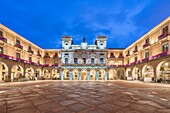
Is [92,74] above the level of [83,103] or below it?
below

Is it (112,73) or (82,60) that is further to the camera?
(112,73)

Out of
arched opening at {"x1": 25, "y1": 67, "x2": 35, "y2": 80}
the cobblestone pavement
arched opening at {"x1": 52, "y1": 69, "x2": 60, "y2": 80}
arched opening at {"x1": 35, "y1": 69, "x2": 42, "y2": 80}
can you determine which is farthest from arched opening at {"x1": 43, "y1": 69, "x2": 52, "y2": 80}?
the cobblestone pavement

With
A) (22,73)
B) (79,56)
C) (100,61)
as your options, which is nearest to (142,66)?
(100,61)

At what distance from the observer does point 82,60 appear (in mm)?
34781

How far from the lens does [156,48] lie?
21141 mm

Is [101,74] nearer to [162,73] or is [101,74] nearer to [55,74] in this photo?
[55,74]

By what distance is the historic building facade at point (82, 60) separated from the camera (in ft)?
72.8

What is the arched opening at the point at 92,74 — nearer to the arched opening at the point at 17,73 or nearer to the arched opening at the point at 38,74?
the arched opening at the point at 38,74

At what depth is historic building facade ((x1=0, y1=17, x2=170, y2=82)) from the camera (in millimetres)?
22191

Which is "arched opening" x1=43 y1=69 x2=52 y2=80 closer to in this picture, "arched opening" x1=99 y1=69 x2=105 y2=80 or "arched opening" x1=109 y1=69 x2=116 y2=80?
"arched opening" x1=99 y1=69 x2=105 y2=80

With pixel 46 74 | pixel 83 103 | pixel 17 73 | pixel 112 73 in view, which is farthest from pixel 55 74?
pixel 83 103

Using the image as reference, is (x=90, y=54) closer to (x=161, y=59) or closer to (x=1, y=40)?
(x=161, y=59)

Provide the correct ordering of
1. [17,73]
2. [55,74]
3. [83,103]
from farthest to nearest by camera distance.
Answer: [55,74]
[17,73]
[83,103]

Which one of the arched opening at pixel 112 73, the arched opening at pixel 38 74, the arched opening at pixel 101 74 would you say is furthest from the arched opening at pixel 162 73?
the arched opening at pixel 38 74
